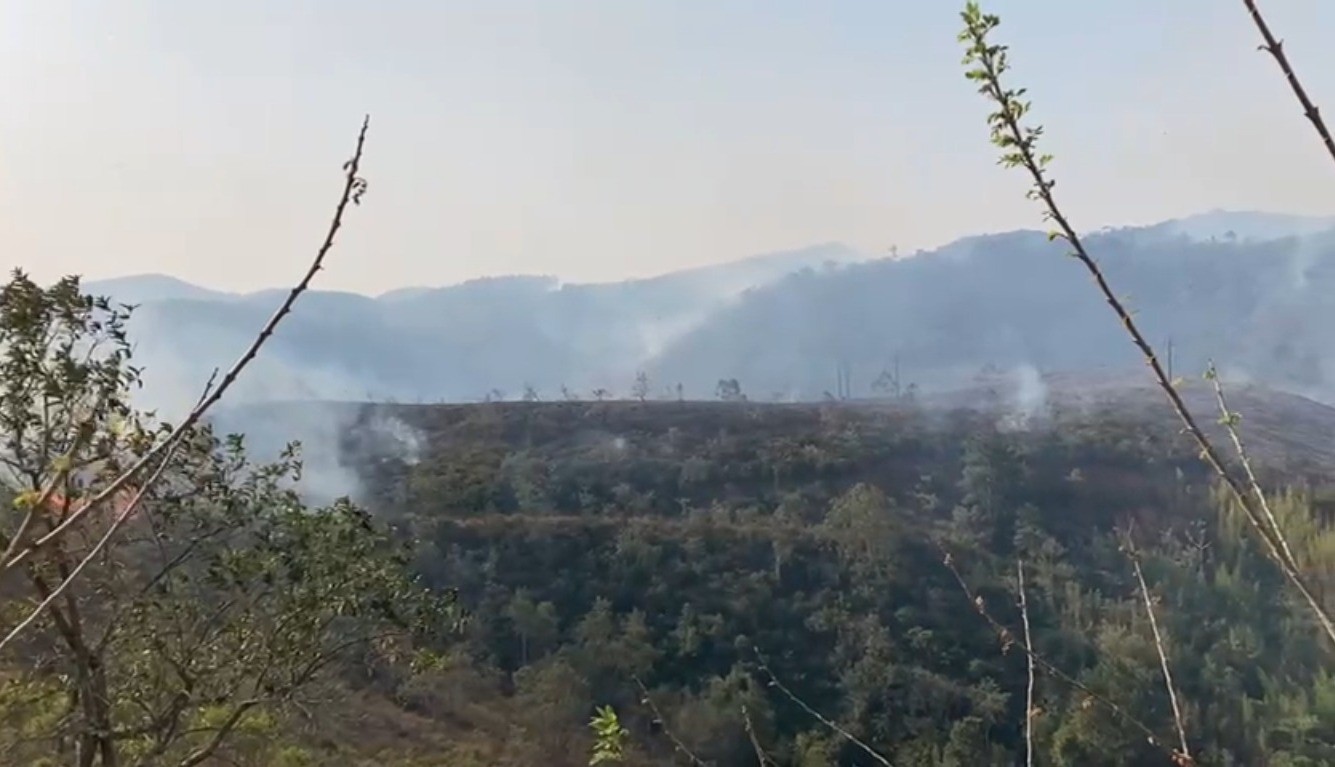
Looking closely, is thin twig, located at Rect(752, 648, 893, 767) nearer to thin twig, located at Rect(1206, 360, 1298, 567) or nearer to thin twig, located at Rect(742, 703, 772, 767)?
thin twig, located at Rect(742, 703, 772, 767)

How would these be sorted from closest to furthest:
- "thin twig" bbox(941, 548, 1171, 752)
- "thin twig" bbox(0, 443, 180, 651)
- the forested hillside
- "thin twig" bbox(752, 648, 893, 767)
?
"thin twig" bbox(0, 443, 180, 651) → "thin twig" bbox(941, 548, 1171, 752) → "thin twig" bbox(752, 648, 893, 767) → the forested hillside

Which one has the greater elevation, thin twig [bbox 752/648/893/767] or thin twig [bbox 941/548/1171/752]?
thin twig [bbox 941/548/1171/752]

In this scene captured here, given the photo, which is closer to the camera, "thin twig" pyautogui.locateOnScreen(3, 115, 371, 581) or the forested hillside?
"thin twig" pyautogui.locateOnScreen(3, 115, 371, 581)

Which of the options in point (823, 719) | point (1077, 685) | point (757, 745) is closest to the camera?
point (1077, 685)

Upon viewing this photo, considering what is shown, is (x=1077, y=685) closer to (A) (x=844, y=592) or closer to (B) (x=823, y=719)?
(B) (x=823, y=719)

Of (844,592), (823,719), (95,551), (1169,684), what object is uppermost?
(95,551)

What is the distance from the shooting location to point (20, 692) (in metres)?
5.87

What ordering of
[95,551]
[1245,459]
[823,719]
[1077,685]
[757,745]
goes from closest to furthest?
[95,551] < [1245,459] < [1077,685] < [757,745] < [823,719]

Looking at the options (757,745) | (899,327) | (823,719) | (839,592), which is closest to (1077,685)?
(757,745)

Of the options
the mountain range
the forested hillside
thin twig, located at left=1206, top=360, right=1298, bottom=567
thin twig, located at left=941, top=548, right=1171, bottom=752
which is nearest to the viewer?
thin twig, located at left=1206, top=360, right=1298, bottom=567

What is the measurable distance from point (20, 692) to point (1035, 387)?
58225 millimetres

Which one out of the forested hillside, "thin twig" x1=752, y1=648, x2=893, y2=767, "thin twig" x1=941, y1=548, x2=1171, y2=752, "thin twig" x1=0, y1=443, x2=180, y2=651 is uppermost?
"thin twig" x1=0, y1=443, x2=180, y2=651

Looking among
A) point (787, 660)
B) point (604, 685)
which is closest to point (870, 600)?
point (787, 660)

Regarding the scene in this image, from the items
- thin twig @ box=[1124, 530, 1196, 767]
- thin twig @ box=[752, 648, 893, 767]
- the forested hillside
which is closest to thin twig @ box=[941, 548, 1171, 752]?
thin twig @ box=[1124, 530, 1196, 767]
